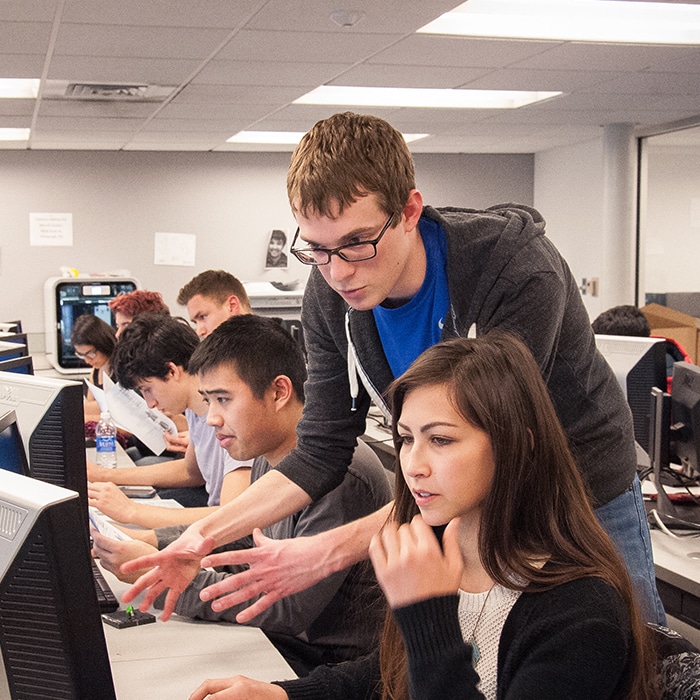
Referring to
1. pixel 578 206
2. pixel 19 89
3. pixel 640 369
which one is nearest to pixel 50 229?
pixel 19 89

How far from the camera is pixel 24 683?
846 millimetres

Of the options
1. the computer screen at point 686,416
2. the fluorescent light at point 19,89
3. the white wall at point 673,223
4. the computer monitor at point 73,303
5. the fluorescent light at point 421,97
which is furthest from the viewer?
the white wall at point 673,223

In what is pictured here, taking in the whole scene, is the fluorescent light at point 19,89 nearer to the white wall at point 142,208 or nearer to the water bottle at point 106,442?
the water bottle at point 106,442

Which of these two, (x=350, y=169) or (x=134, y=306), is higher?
(x=350, y=169)

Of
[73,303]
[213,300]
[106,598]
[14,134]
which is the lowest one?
[106,598]

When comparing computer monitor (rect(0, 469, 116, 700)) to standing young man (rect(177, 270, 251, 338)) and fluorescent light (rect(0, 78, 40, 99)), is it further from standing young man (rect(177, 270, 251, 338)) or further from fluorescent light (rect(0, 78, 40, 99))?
fluorescent light (rect(0, 78, 40, 99))

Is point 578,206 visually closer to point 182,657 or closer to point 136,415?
point 136,415

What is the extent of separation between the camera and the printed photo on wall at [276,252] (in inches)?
288

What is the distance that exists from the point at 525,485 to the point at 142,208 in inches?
249

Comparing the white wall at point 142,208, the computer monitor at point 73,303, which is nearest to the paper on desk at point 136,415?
the computer monitor at point 73,303

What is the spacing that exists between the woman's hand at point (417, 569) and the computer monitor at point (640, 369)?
1.94 m

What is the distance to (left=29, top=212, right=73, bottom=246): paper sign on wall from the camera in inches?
271

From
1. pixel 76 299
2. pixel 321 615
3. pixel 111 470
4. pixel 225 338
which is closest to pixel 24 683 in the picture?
pixel 321 615

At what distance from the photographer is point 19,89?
15.2 feet
